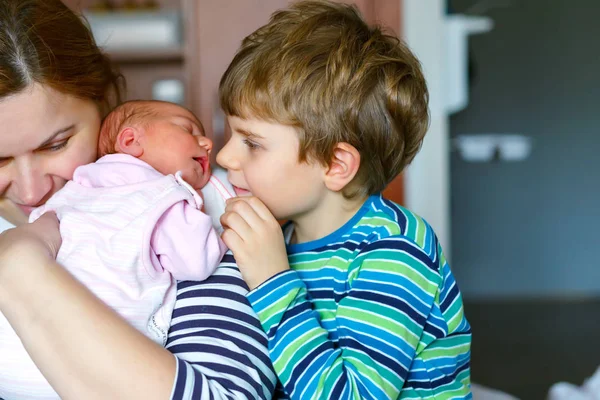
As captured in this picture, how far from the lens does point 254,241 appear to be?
2.93ft

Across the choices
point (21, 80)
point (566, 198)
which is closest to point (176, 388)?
point (21, 80)

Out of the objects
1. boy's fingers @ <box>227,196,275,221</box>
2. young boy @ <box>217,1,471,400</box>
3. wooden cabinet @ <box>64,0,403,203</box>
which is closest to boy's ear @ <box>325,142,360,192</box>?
young boy @ <box>217,1,471,400</box>

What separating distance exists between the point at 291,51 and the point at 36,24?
0.36m

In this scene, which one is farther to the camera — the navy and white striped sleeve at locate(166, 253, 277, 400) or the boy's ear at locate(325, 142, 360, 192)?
the boy's ear at locate(325, 142, 360, 192)

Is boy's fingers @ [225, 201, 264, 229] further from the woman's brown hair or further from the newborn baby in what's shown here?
the woman's brown hair

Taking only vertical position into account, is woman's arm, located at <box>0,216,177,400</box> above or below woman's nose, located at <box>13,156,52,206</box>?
below

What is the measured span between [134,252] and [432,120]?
77.3 inches

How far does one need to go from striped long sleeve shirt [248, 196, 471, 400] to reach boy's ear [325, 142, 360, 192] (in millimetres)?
53

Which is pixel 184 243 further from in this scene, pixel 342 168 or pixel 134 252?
pixel 342 168

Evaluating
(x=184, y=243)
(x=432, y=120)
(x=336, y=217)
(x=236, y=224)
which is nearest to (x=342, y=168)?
(x=336, y=217)

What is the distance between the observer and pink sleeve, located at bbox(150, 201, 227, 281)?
32.3 inches

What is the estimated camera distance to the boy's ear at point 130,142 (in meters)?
0.96

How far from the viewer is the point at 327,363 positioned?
2.80 feet

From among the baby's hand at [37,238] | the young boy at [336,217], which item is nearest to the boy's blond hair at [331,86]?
the young boy at [336,217]
